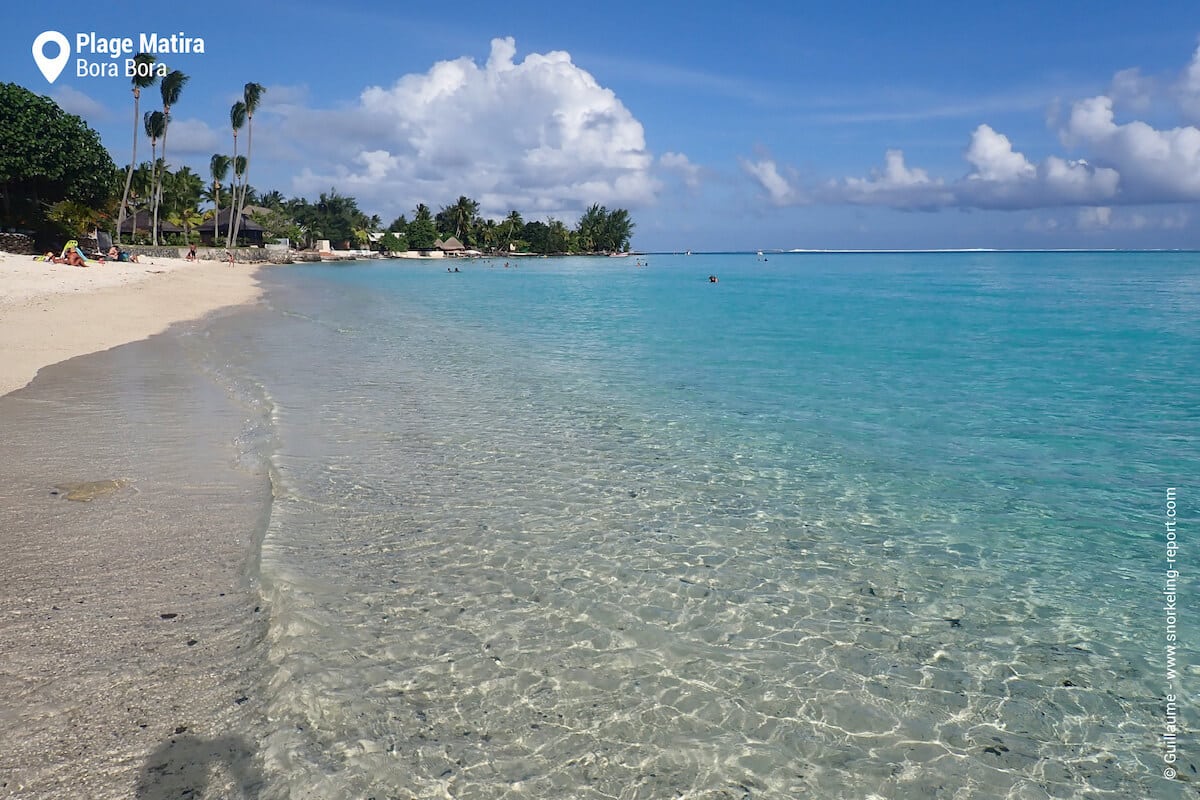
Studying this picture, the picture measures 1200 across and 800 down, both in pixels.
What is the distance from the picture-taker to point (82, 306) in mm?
22469

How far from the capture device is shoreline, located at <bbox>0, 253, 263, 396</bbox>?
14102 millimetres

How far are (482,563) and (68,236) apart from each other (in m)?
55.2

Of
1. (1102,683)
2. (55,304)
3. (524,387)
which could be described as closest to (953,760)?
(1102,683)

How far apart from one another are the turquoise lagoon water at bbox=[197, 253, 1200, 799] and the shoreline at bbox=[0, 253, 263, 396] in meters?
4.66

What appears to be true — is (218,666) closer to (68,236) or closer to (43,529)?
(43,529)

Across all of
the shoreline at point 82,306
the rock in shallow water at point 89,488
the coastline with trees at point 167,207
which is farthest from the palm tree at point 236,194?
the rock in shallow water at point 89,488

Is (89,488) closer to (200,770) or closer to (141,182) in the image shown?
(200,770)

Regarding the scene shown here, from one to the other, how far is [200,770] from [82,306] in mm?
24416

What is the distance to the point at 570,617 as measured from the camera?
4.82 metres

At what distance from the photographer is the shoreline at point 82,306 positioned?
14102 mm

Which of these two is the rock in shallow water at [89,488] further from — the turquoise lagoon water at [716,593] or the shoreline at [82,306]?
the shoreline at [82,306]

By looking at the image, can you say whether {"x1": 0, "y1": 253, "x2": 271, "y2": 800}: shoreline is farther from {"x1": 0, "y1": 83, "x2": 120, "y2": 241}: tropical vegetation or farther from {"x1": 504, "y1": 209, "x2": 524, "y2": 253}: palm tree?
{"x1": 504, "y1": 209, "x2": 524, "y2": 253}: palm tree

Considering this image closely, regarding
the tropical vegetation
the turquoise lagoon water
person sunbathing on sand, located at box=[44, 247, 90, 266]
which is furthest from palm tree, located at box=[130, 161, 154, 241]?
the turquoise lagoon water

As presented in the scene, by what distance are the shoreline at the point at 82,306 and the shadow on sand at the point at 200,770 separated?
9838 mm
